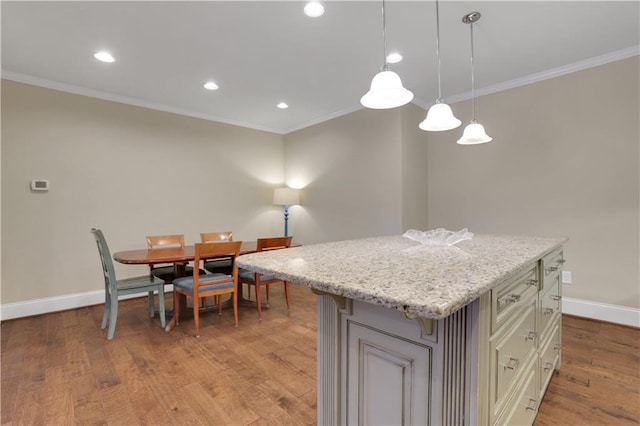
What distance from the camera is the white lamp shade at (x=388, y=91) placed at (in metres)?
1.54

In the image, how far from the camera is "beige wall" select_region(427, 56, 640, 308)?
2.68 meters

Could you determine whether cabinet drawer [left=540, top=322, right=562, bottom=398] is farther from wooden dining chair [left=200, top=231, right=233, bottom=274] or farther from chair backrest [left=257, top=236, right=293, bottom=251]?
wooden dining chair [left=200, top=231, right=233, bottom=274]

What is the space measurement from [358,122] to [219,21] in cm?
226

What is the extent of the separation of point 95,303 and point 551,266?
4.44 metres

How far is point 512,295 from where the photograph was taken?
3.66ft

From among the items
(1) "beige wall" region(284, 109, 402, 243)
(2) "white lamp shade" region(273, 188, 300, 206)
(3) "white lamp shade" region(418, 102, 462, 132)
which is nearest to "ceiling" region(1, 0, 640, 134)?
A: (1) "beige wall" region(284, 109, 402, 243)

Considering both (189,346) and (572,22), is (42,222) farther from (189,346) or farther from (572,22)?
(572,22)

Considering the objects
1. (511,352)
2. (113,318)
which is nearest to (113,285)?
(113,318)

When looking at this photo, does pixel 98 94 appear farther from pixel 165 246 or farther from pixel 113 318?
pixel 113 318

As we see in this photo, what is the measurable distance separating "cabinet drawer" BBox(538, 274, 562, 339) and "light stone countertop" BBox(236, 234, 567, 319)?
0.37 m

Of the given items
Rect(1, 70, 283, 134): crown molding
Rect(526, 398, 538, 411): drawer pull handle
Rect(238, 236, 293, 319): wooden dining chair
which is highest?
Rect(1, 70, 283, 134): crown molding

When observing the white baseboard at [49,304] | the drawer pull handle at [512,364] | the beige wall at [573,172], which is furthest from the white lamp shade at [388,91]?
the white baseboard at [49,304]

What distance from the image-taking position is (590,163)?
2.84 meters

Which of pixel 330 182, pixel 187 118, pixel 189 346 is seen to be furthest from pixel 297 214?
pixel 189 346
